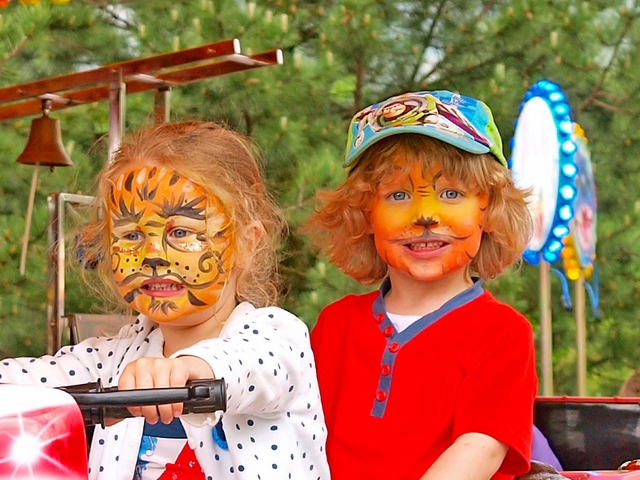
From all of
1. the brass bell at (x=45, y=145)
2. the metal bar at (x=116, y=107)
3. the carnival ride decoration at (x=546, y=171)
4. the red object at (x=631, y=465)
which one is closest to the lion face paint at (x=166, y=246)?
the red object at (x=631, y=465)

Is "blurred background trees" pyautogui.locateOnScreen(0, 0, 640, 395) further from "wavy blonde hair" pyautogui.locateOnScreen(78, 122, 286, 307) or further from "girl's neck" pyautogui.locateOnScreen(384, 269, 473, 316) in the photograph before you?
"wavy blonde hair" pyautogui.locateOnScreen(78, 122, 286, 307)

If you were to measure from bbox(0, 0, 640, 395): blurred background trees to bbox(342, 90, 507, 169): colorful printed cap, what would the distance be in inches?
125

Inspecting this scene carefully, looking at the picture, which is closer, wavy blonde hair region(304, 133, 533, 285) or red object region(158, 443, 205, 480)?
red object region(158, 443, 205, 480)

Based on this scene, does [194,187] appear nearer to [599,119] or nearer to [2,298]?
[2,298]

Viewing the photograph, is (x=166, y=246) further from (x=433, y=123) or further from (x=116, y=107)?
(x=116, y=107)

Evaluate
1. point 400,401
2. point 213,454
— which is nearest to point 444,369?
point 400,401

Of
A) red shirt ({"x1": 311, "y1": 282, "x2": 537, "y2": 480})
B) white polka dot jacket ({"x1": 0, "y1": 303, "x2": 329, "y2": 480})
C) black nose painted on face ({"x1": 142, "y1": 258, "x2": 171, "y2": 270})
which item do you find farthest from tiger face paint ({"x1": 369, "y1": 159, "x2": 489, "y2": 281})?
black nose painted on face ({"x1": 142, "y1": 258, "x2": 171, "y2": 270})

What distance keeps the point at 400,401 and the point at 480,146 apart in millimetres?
508

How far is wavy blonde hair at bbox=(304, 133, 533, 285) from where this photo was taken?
2.00 m

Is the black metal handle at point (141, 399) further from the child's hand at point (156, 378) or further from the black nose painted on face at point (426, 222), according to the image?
the black nose painted on face at point (426, 222)

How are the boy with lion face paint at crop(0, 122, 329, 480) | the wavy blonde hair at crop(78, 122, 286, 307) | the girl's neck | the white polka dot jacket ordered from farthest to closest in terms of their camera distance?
the girl's neck, the wavy blonde hair at crop(78, 122, 286, 307), the boy with lion face paint at crop(0, 122, 329, 480), the white polka dot jacket

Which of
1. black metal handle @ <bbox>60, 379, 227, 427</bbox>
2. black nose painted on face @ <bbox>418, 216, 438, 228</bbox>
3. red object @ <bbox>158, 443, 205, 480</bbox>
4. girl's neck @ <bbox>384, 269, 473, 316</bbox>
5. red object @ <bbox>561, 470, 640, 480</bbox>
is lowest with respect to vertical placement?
red object @ <bbox>561, 470, 640, 480</bbox>

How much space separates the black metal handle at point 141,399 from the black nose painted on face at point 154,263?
60 cm

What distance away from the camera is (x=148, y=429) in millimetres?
1656
